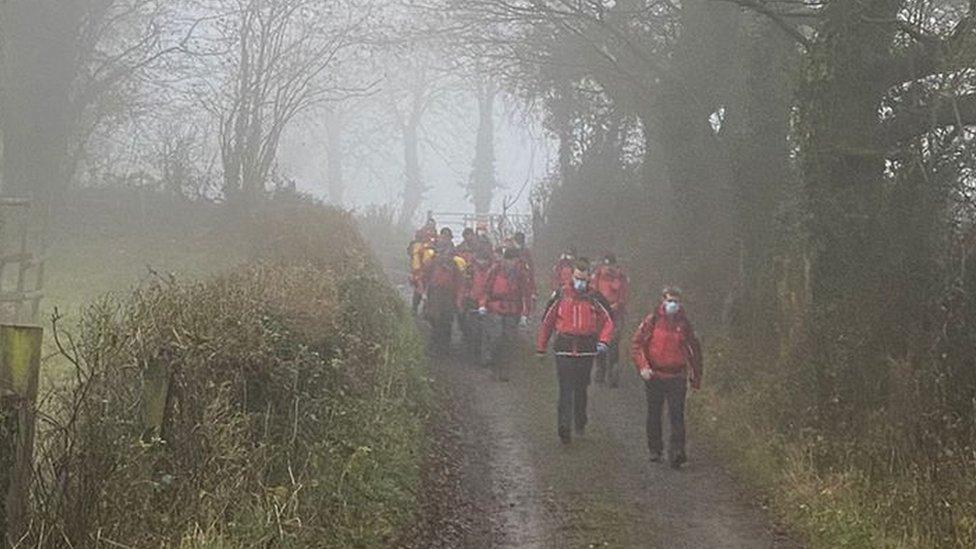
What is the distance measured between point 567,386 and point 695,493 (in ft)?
7.33

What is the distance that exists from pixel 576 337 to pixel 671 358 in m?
1.22

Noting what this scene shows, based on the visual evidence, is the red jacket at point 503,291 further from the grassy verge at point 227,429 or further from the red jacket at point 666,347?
the red jacket at point 666,347

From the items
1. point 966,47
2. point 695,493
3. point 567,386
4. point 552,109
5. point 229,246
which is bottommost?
point 695,493

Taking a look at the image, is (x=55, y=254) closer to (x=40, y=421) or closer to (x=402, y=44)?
(x=402, y=44)

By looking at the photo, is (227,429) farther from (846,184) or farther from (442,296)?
(442,296)

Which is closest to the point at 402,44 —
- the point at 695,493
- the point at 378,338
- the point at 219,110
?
the point at 219,110

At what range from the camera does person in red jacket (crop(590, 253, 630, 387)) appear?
1664 cm

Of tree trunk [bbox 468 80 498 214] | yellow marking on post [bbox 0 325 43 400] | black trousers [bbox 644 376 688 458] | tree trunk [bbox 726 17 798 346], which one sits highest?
tree trunk [bbox 468 80 498 214]

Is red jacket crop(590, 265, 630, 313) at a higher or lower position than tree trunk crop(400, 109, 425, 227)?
lower

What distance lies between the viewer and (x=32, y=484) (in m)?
6.14

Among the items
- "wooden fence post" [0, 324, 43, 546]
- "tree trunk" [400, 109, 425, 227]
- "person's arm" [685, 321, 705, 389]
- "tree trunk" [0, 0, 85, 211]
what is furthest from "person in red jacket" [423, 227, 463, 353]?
"tree trunk" [400, 109, 425, 227]

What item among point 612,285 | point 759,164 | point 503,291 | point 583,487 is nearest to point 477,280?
point 503,291

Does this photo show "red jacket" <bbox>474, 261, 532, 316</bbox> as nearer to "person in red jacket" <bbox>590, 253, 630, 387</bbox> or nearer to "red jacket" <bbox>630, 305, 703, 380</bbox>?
"person in red jacket" <bbox>590, 253, 630, 387</bbox>

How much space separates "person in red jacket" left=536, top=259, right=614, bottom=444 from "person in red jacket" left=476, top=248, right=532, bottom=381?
328cm
